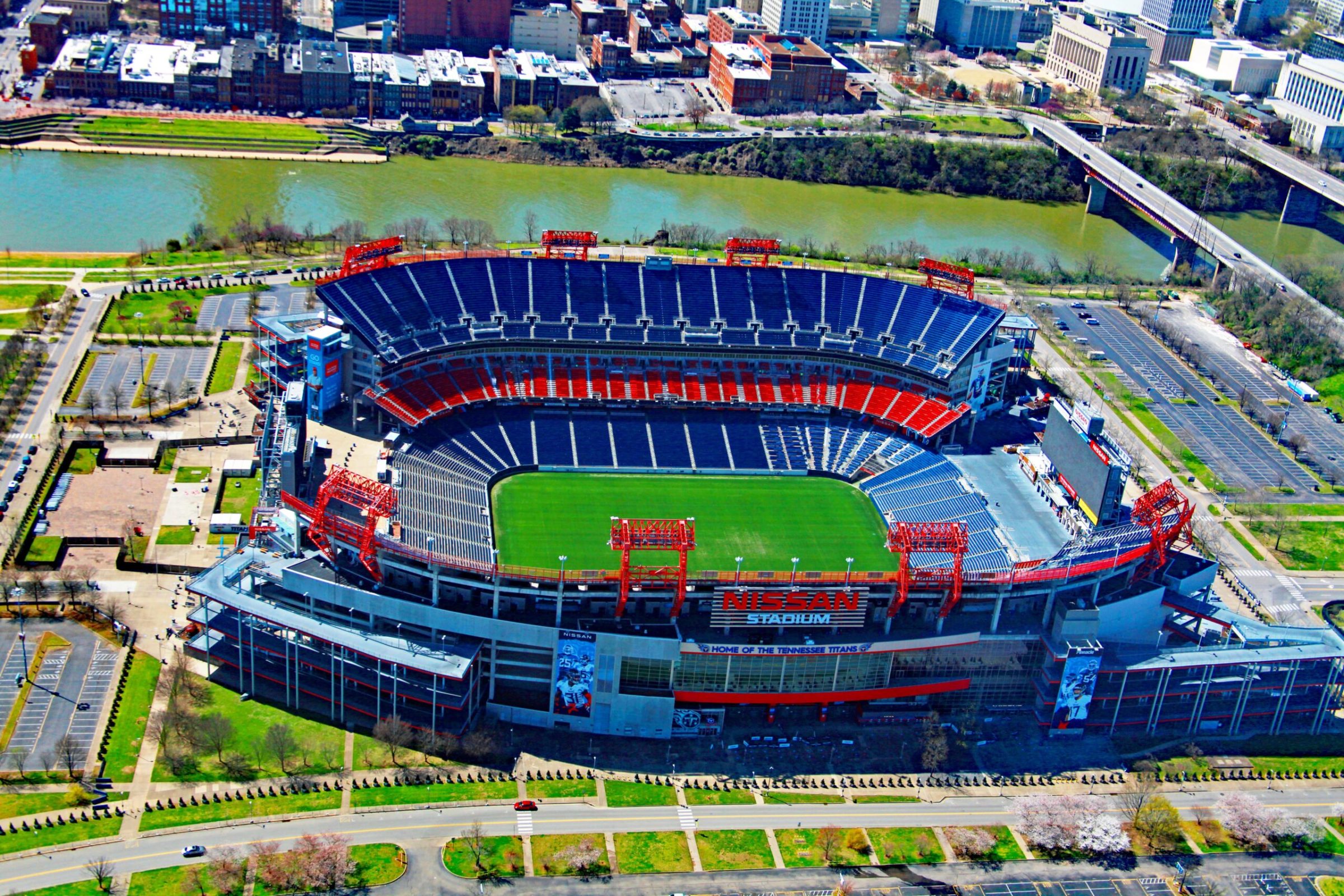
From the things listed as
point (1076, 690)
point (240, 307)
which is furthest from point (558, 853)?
point (240, 307)

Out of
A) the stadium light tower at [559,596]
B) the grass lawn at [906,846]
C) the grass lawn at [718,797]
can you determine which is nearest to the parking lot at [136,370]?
the stadium light tower at [559,596]

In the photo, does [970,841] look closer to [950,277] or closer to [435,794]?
[435,794]

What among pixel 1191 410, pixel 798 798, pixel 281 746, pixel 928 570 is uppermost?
pixel 928 570

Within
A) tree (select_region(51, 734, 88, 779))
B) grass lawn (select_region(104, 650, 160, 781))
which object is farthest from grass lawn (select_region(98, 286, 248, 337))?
tree (select_region(51, 734, 88, 779))

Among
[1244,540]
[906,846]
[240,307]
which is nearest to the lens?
[906,846]

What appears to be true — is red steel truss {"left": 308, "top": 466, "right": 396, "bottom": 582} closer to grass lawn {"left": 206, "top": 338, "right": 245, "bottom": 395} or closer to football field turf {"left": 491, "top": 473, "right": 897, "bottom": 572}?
football field turf {"left": 491, "top": 473, "right": 897, "bottom": 572}
